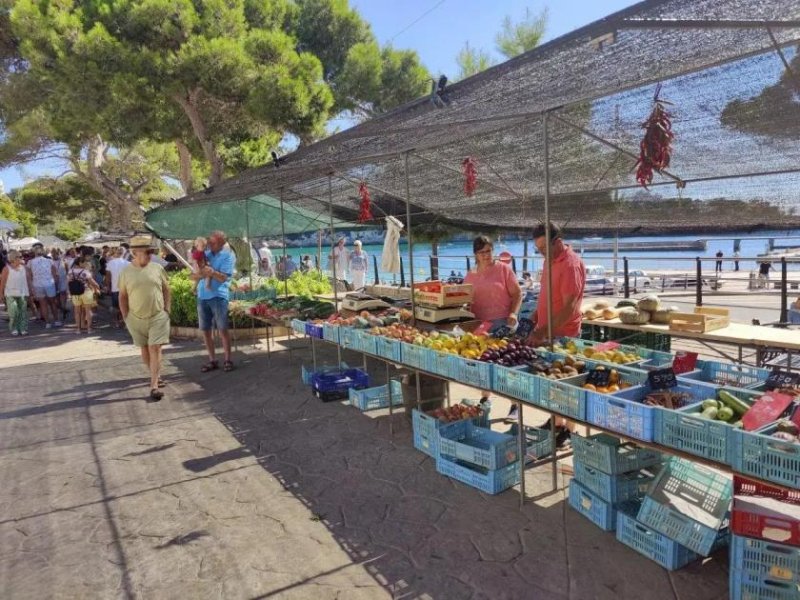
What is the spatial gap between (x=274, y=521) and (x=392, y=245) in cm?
365

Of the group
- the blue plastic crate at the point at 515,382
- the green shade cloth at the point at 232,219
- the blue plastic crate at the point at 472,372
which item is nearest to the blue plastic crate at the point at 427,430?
the blue plastic crate at the point at 472,372

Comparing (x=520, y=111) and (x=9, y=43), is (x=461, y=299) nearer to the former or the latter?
(x=520, y=111)

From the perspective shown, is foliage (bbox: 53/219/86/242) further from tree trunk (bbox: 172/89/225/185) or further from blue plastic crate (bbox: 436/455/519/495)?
blue plastic crate (bbox: 436/455/519/495)

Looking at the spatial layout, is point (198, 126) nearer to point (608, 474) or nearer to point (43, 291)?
point (43, 291)

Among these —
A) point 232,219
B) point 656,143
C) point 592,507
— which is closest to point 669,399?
point 592,507

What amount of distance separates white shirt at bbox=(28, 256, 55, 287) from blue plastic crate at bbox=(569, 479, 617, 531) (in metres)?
12.9

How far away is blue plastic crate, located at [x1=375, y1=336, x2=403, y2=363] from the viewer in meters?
4.73

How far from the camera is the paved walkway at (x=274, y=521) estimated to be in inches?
112

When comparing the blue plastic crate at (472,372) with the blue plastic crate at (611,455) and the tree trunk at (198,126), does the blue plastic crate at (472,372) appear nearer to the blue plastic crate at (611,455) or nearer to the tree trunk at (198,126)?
the blue plastic crate at (611,455)

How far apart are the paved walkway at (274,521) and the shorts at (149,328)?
2.59 ft

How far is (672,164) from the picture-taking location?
577cm

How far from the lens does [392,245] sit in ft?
21.4

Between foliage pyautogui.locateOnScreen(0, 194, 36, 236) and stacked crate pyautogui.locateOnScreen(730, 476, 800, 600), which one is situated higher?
foliage pyautogui.locateOnScreen(0, 194, 36, 236)

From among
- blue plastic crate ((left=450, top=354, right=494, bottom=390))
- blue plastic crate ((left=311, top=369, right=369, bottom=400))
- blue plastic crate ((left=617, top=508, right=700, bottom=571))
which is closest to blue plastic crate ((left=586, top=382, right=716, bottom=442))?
blue plastic crate ((left=617, top=508, right=700, bottom=571))
